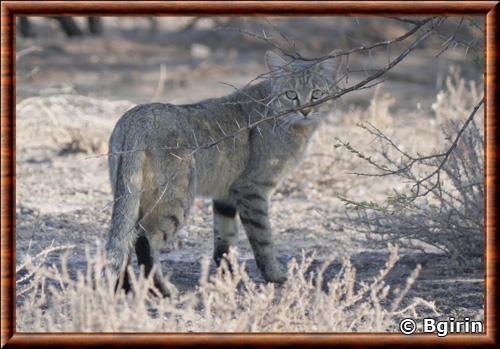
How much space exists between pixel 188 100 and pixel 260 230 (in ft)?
19.9

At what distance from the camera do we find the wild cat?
16.9 feet

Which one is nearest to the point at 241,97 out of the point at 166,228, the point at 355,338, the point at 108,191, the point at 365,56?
the point at 166,228

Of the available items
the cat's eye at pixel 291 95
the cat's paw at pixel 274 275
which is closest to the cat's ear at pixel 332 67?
the cat's eye at pixel 291 95

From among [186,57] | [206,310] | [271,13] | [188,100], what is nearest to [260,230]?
[206,310]

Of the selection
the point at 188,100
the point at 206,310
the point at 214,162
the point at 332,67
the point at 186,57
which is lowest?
the point at 206,310

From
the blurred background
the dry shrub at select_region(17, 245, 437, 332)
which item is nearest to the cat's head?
the dry shrub at select_region(17, 245, 437, 332)

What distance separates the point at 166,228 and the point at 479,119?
5.42 meters

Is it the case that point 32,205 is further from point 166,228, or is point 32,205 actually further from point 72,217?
point 166,228

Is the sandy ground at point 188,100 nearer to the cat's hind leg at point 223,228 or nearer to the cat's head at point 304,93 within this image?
the cat's hind leg at point 223,228

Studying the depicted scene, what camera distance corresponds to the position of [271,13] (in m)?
4.04

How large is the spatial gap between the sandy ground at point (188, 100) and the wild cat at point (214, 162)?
8.2 inches

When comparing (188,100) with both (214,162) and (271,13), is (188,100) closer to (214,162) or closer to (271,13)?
(214,162)

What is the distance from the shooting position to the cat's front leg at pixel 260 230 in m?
5.93

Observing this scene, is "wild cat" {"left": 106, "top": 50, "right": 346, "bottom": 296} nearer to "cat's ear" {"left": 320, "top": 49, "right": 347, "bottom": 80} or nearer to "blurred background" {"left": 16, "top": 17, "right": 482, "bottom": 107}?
"cat's ear" {"left": 320, "top": 49, "right": 347, "bottom": 80}
